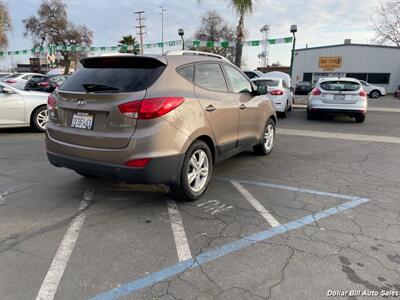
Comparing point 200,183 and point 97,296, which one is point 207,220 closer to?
point 200,183

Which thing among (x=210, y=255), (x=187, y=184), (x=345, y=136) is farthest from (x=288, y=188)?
(x=345, y=136)

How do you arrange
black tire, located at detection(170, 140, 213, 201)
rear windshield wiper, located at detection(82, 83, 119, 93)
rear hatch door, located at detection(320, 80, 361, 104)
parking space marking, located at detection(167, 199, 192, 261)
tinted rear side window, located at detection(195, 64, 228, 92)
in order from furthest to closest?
1. rear hatch door, located at detection(320, 80, 361, 104)
2. tinted rear side window, located at detection(195, 64, 228, 92)
3. black tire, located at detection(170, 140, 213, 201)
4. rear windshield wiper, located at detection(82, 83, 119, 93)
5. parking space marking, located at detection(167, 199, 192, 261)

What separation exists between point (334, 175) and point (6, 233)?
4.55 metres

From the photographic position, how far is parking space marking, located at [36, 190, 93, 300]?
7.80 feet

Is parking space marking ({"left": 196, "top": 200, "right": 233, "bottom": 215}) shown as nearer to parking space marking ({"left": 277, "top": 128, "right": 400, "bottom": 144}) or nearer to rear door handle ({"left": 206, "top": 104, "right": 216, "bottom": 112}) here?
rear door handle ({"left": 206, "top": 104, "right": 216, "bottom": 112})

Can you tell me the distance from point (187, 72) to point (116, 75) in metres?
0.82

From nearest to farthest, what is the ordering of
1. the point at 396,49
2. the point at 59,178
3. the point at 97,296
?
1. the point at 97,296
2. the point at 59,178
3. the point at 396,49

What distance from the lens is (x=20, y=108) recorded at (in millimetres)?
8469

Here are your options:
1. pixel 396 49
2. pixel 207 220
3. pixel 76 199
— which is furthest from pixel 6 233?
pixel 396 49

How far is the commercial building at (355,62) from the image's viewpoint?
1421 inches

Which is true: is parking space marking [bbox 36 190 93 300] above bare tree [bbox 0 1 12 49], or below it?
below

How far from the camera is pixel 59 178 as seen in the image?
15.9 feet

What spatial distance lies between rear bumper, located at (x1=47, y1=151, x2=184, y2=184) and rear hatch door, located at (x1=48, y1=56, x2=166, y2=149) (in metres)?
0.21

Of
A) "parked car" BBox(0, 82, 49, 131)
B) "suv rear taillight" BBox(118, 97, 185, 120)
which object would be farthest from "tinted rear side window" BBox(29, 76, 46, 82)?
"suv rear taillight" BBox(118, 97, 185, 120)
